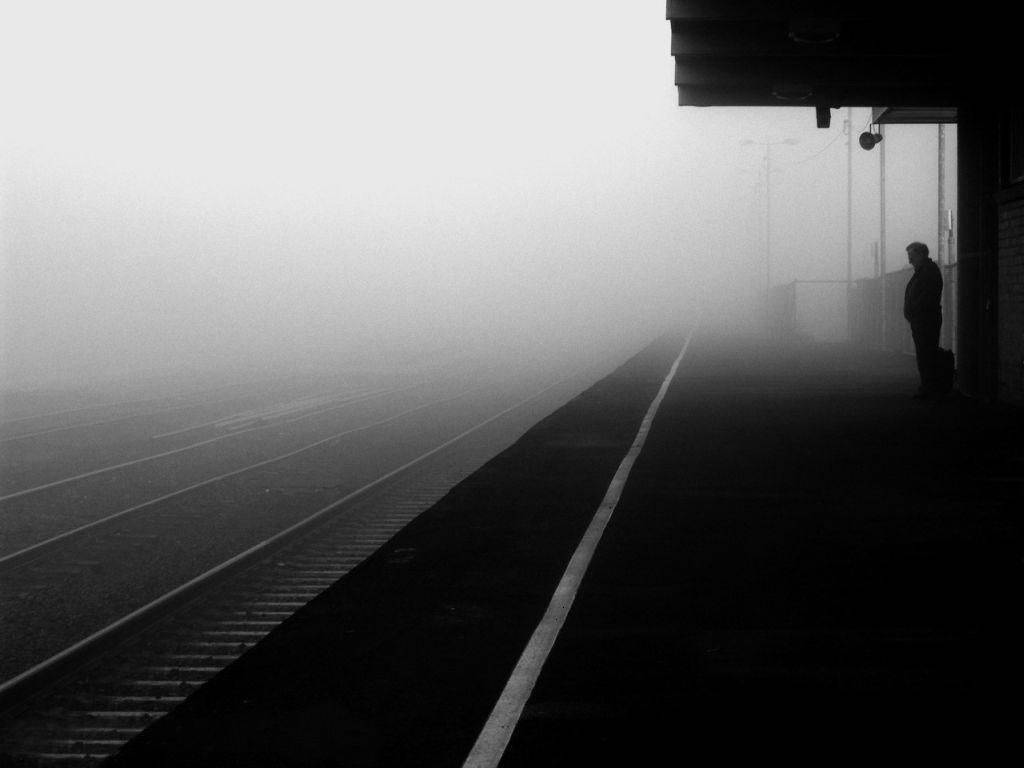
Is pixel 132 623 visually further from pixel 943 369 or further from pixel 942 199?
pixel 942 199

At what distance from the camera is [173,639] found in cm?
753

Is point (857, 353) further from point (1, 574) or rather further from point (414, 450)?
point (1, 574)

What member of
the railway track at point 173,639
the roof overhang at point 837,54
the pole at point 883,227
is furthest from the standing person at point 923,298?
the pole at point 883,227

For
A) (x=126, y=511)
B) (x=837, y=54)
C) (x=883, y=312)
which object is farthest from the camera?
(x=883, y=312)

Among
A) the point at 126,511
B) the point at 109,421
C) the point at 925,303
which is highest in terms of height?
the point at 925,303

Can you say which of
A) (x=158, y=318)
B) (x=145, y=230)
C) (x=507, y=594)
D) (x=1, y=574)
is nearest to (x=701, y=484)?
(x=507, y=594)

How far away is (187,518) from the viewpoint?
11945 mm

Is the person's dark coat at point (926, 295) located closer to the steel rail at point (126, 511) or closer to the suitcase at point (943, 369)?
the suitcase at point (943, 369)

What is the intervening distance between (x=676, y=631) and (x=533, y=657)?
2.42ft

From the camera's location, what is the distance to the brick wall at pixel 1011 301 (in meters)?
15.7

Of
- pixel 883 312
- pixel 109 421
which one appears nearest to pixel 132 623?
pixel 109 421

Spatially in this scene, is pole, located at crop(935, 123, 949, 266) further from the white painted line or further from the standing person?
the white painted line

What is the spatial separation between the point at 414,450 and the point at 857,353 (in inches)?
745

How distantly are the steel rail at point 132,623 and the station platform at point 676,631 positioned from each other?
3.87 ft
